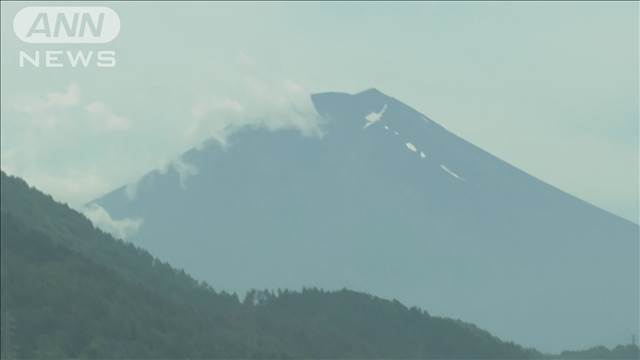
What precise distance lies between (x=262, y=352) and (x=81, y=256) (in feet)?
75.3

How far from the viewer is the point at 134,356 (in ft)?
470

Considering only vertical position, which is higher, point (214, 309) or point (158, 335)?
point (214, 309)

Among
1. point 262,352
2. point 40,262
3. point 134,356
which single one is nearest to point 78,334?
point 134,356

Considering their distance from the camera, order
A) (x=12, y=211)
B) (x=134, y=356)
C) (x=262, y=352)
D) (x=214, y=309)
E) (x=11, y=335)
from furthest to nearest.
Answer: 1. (x=214, y=309)
2. (x=12, y=211)
3. (x=262, y=352)
4. (x=134, y=356)
5. (x=11, y=335)

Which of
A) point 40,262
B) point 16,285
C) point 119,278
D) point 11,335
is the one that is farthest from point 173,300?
point 11,335

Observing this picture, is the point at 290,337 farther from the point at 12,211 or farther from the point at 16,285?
the point at 16,285

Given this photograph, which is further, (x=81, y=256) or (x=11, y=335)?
(x=81, y=256)

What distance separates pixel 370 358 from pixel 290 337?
35.3 ft

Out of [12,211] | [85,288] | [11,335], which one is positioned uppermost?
[12,211]

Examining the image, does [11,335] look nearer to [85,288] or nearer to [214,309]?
[85,288]

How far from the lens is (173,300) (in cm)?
17875

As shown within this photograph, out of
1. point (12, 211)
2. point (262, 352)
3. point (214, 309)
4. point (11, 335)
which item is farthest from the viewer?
point (214, 309)

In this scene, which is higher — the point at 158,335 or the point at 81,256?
the point at 81,256

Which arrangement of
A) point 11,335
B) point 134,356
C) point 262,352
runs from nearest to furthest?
point 11,335 < point 134,356 < point 262,352
